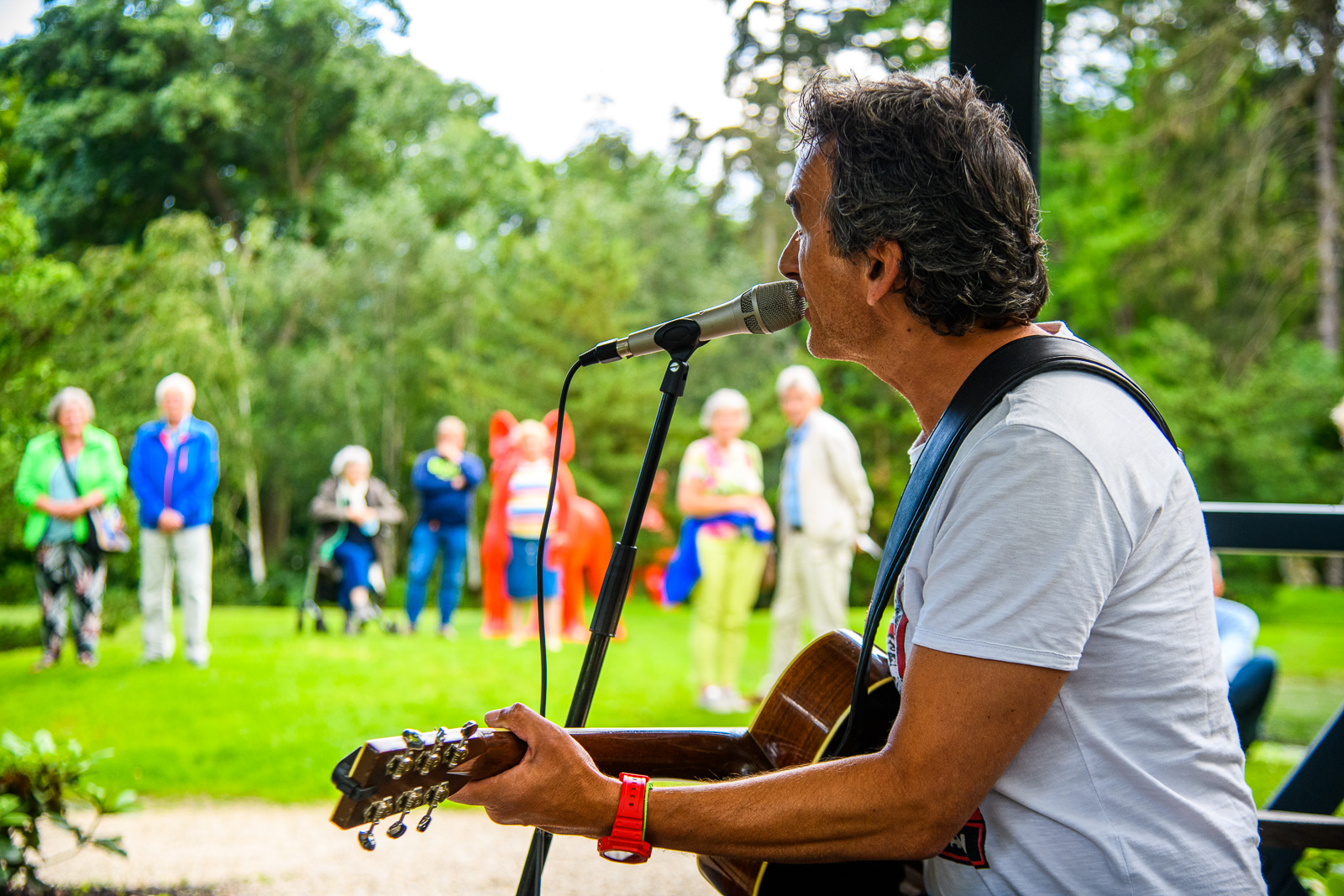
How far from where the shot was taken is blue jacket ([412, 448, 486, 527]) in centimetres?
765

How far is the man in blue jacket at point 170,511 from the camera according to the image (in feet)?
18.2

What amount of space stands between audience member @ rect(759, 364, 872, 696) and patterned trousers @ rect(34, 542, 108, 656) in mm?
3694

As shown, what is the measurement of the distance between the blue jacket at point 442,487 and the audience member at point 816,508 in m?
3.26

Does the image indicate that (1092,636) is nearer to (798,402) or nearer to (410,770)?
(410,770)

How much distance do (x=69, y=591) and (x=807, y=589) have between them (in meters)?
3.92

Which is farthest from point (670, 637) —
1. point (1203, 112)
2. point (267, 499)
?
point (1203, 112)

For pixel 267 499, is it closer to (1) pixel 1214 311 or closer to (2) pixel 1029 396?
(2) pixel 1029 396

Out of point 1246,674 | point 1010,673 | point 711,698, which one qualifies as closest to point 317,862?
point 711,698

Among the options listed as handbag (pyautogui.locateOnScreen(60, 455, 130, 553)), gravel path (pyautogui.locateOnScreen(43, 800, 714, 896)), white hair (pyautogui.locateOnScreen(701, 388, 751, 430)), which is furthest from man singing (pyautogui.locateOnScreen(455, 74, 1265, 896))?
handbag (pyautogui.locateOnScreen(60, 455, 130, 553))

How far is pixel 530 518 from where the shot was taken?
705 centimetres

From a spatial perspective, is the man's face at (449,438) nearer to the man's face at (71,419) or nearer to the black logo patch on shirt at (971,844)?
the man's face at (71,419)

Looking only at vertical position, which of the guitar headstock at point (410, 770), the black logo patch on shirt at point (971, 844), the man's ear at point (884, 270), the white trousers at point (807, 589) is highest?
the man's ear at point (884, 270)

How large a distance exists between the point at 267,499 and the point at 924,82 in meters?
8.61

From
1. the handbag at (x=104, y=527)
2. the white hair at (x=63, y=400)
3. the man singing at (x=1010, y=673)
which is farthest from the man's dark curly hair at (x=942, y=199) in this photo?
the handbag at (x=104, y=527)
